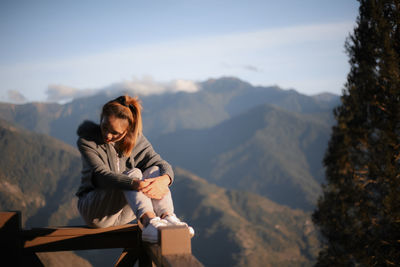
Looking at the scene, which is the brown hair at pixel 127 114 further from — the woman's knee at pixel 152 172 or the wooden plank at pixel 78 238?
the wooden plank at pixel 78 238

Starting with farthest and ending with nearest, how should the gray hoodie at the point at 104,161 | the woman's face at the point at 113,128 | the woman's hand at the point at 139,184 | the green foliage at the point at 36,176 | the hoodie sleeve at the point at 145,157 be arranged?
the green foliage at the point at 36,176 < the hoodie sleeve at the point at 145,157 < the woman's face at the point at 113,128 < the gray hoodie at the point at 104,161 < the woman's hand at the point at 139,184

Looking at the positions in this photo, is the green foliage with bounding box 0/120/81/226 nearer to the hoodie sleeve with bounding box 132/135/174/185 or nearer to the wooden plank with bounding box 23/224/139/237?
the wooden plank with bounding box 23/224/139/237

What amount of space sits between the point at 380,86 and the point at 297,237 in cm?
8858

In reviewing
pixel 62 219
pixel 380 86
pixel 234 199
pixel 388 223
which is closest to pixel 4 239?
pixel 388 223

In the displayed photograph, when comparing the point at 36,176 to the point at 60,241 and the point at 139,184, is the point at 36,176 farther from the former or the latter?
the point at 139,184

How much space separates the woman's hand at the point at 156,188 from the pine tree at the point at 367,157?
7088 mm

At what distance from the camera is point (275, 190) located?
6954 inches

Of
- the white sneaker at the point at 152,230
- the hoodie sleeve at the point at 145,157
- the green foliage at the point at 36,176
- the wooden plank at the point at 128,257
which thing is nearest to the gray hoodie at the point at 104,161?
the hoodie sleeve at the point at 145,157

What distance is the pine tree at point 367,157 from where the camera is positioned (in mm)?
8727

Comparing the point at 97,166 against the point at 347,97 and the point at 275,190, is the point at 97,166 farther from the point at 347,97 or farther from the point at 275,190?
the point at 275,190

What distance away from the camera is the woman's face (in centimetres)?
293

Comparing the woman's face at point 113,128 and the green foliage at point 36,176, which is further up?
the woman's face at point 113,128

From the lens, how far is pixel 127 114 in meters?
2.98

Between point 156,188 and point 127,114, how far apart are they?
0.68 m
